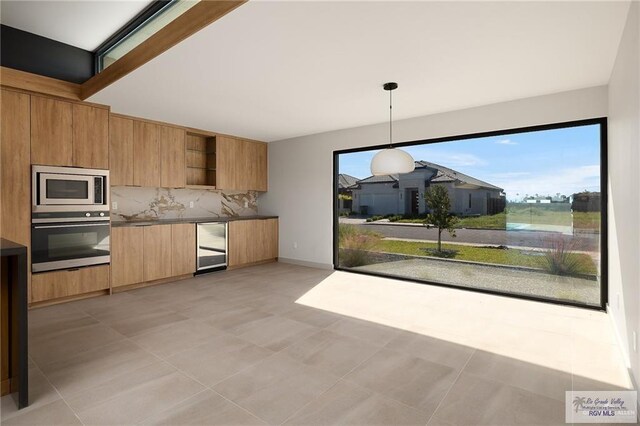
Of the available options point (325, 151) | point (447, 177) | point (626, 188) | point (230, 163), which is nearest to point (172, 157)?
point (230, 163)

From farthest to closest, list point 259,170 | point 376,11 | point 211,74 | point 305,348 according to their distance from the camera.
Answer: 1. point 259,170
2. point 211,74
3. point 305,348
4. point 376,11

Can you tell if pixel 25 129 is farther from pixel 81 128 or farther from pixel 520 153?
pixel 520 153

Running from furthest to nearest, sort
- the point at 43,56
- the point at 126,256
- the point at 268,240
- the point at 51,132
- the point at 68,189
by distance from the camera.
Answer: the point at 268,240, the point at 126,256, the point at 68,189, the point at 51,132, the point at 43,56

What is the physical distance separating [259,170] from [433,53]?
4.51 meters

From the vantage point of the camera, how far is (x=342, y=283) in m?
4.97

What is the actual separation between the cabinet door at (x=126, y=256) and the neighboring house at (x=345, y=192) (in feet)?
10.3

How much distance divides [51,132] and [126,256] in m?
1.70

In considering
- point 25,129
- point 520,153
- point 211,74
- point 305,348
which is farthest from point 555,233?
point 25,129

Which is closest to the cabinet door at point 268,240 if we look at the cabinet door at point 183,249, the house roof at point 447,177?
the cabinet door at point 183,249

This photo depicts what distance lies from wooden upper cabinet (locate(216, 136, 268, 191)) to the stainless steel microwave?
A: 196 centimetres

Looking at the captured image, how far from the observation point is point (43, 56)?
3.69 meters

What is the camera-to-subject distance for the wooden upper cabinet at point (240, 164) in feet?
19.7

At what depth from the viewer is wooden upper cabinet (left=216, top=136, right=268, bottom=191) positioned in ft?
19.7

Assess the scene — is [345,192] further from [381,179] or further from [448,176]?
[448,176]
